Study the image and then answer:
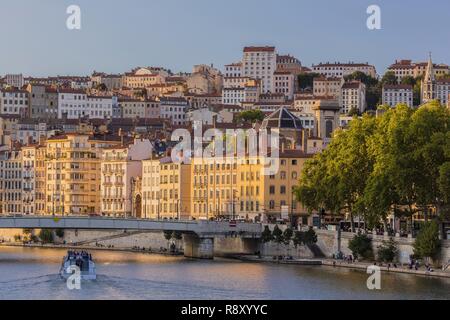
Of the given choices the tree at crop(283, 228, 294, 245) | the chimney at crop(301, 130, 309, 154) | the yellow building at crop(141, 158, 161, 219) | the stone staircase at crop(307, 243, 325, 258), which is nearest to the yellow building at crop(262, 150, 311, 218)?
the chimney at crop(301, 130, 309, 154)

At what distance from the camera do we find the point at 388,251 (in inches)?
3152

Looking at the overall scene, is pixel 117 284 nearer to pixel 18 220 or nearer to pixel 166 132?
pixel 18 220

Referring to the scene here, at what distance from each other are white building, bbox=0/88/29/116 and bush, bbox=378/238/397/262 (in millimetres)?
117602

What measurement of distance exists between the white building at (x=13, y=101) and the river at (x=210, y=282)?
10947 cm

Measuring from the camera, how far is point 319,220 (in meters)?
95.9

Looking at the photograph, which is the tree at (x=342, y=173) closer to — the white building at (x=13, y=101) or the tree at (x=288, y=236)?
the tree at (x=288, y=236)

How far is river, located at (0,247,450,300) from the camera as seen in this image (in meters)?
65.2

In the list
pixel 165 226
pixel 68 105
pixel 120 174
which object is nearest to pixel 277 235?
pixel 165 226

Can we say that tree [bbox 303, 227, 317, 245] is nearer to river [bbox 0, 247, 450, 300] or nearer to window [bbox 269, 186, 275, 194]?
river [bbox 0, 247, 450, 300]

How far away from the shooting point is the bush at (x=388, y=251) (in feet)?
263

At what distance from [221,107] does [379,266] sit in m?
117

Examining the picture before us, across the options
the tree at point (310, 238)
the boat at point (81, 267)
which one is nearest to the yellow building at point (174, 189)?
the tree at point (310, 238)

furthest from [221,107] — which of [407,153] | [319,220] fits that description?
[407,153]
